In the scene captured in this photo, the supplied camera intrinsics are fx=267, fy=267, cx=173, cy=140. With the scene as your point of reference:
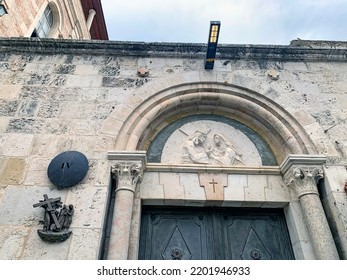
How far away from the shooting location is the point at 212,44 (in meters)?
4.43

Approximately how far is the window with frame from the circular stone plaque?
237 inches

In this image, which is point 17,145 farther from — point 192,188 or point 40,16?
point 40,16

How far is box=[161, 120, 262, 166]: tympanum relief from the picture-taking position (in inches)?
160

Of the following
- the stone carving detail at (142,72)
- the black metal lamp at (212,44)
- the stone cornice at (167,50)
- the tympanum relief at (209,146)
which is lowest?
the tympanum relief at (209,146)

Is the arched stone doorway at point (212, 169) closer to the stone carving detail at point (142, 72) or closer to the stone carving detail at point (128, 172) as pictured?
the stone carving detail at point (128, 172)

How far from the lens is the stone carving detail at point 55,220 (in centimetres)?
296

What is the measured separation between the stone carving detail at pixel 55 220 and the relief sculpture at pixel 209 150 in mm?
1773

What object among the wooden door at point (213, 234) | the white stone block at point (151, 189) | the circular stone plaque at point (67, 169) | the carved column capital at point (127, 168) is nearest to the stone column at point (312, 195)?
the wooden door at point (213, 234)

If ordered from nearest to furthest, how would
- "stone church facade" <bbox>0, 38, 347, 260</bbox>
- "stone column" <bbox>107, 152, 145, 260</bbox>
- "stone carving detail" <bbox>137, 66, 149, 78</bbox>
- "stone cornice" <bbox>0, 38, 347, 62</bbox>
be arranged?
"stone column" <bbox>107, 152, 145, 260</bbox> → "stone church facade" <bbox>0, 38, 347, 260</bbox> → "stone carving detail" <bbox>137, 66, 149, 78</bbox> → "stone cornice" <bbox>0, 38, 347, 62</bbox>

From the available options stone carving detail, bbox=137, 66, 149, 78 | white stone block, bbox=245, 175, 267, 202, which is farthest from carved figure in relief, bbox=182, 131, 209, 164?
stone carving detail, bbox=137, 66, 149, 78

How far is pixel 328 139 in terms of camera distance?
12.9ft

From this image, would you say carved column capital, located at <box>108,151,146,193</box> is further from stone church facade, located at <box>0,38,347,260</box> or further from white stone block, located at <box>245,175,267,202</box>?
white stone block, located at <box>245,175,267,202</box>

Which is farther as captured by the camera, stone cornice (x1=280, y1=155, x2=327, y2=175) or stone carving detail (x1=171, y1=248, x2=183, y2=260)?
stone cornice (x1=280, y1=155, x2=327, y2=175)

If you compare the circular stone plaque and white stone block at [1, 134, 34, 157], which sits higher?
white stone block at [1, 134, 34, 157]
